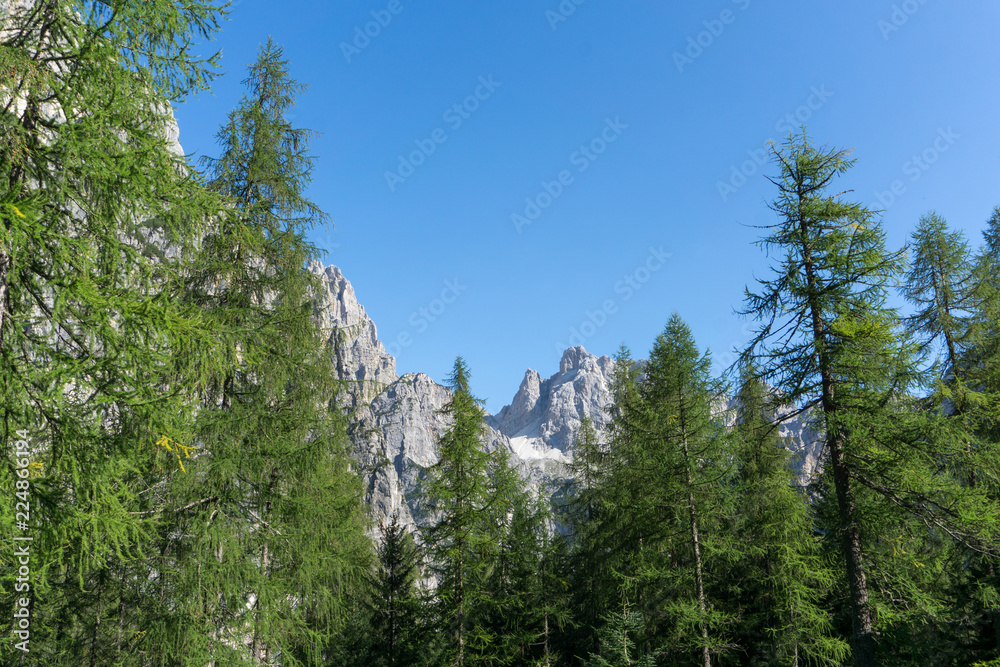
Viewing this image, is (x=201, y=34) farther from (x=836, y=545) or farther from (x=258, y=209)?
(x=836, y=545)

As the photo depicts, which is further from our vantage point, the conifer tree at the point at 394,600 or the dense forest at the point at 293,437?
the conifer tree at the point at 394,600

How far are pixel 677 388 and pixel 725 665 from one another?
32.2 ft

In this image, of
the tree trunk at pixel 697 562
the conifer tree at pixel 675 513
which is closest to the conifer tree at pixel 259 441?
the conifer tree at pixel 675 513

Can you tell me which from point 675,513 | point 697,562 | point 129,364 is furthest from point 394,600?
point 129,364

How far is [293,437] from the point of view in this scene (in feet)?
27.3

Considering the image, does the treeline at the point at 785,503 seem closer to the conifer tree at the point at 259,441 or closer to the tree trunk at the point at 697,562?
the tree trunk at the point at 697,562

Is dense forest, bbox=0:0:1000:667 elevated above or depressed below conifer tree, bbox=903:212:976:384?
below

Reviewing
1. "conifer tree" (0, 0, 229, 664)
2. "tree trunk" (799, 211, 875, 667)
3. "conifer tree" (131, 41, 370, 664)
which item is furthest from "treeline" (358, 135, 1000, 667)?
"conifer tree" (0, 0, 229, 664)

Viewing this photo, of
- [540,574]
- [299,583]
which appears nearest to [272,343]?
[299,583]

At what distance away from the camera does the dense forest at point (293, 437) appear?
4.08 m

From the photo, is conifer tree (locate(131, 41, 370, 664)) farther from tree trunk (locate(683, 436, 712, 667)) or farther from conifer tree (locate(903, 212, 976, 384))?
conifer tree (locate(903, 212, 976, 384))

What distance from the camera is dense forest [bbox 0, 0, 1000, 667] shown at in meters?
4.08

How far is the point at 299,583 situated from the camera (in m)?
8.11

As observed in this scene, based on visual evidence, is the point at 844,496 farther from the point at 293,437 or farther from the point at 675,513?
the point at 293,437
